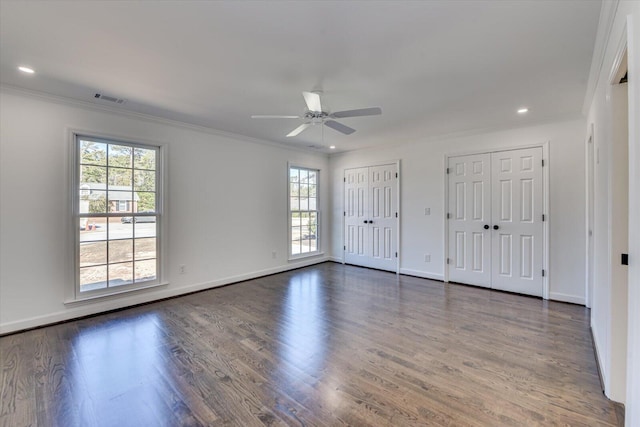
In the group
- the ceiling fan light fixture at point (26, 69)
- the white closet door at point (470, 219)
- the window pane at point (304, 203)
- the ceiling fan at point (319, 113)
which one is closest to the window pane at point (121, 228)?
the ceiling fan light fixture at point (26, 69)

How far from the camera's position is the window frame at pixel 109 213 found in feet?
10.6

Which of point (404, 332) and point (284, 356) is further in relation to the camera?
point (404, 332)

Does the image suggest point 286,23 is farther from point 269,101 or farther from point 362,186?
point 362,186

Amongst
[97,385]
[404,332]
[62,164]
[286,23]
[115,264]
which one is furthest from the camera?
[115,264]

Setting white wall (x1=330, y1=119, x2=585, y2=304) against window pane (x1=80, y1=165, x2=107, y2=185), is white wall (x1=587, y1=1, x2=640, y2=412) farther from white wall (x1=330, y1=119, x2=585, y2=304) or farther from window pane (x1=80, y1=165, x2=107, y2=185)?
window pane (x1=80, y1=165, x2=107, y2=185)

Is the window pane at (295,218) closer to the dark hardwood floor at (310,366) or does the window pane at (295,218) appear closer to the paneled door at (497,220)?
the dark hardwood floor at (310,366)

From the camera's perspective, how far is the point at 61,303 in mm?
3158

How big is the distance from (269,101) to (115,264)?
2759 mm

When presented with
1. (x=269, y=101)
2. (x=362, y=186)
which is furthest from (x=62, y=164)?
(x=362, y=186)

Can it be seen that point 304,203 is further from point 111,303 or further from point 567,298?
point 567,298

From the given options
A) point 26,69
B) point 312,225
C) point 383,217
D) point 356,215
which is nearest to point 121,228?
point 26,69

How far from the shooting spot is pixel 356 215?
6.01m

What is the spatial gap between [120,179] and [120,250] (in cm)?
89

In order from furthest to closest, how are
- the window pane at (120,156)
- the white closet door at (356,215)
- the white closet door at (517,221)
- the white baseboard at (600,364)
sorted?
the white closet door at (356,215) < the white closet door at (517,221) < the window pane at (120,156) < the white baseboard at (600,364)
